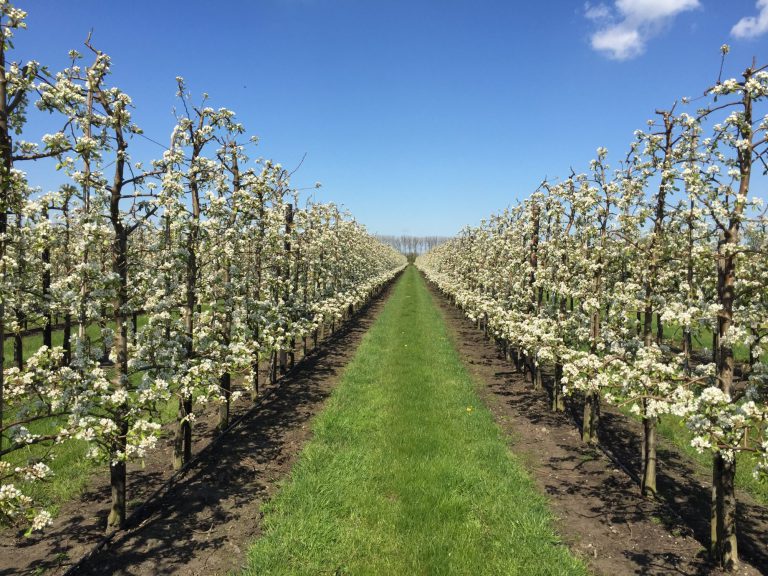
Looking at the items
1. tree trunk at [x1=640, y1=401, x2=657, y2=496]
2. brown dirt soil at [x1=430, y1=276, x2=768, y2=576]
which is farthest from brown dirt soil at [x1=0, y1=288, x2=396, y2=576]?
tree trunk at [x1=640, y1=401, x2=657, y2=496]

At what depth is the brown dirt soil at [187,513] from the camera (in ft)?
28.0

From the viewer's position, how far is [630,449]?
13.9 m

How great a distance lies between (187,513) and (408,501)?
4895 millimetres

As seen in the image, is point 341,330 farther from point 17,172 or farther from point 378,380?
point 17,172

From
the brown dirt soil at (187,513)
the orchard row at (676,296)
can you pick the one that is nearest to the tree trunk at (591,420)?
the orchard row at (676,296)

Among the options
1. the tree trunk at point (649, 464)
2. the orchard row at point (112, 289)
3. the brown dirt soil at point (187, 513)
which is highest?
the orchard row at point (112, 289)

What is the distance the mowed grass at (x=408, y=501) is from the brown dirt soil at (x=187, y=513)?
68 cm

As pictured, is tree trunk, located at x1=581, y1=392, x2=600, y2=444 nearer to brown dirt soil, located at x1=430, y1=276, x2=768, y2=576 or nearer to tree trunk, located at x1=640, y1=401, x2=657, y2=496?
brown dirt soil, located at x1=430, y1=276, x2=768, y2=576

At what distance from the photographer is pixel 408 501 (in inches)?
419

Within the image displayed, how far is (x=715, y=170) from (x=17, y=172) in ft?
35.6

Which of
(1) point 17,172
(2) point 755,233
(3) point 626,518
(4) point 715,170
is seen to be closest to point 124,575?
(1) point 17,172

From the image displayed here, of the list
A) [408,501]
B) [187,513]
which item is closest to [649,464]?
[408,501]

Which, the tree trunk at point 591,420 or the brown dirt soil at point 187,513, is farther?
the tree trunk at point 591,420

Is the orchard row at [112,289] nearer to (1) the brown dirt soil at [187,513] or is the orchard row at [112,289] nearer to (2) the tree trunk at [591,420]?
(1) the brown dirt soil at [187,513]
